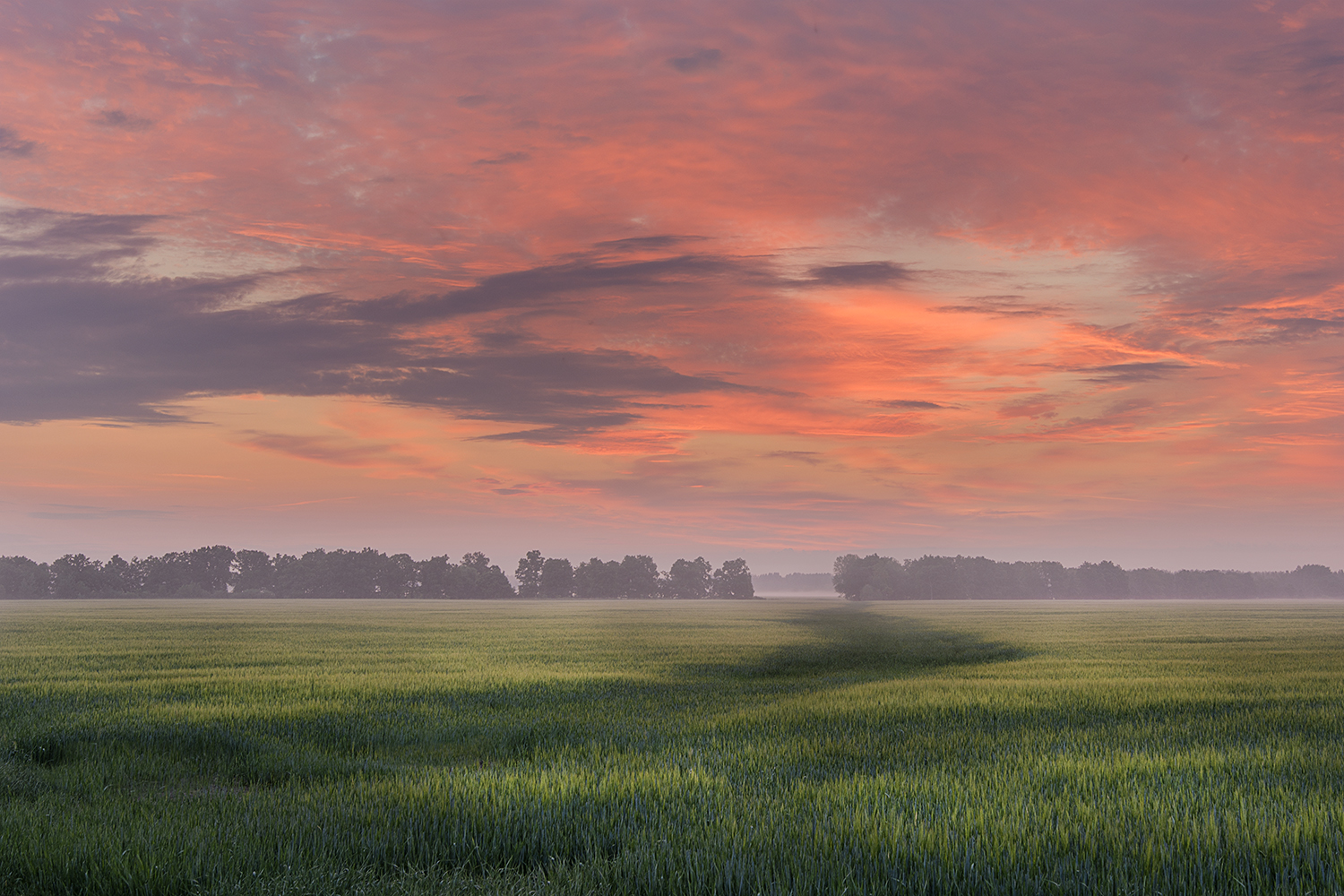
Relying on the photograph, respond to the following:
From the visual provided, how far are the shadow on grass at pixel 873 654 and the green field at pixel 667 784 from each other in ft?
22.7

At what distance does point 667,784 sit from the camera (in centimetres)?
991

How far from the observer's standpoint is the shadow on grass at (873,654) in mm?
32125

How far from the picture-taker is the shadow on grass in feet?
105

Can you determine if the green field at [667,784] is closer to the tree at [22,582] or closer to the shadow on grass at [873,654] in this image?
the shadow on grass at [873,654]

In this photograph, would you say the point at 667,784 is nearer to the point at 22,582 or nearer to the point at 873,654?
the point at 873,654

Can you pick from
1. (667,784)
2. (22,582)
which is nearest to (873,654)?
(667,784)

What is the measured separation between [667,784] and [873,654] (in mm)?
31709

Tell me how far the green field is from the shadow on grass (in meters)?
6.92

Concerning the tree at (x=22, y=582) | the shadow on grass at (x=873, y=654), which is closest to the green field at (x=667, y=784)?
the shadow on grass at (x=873, y=654)

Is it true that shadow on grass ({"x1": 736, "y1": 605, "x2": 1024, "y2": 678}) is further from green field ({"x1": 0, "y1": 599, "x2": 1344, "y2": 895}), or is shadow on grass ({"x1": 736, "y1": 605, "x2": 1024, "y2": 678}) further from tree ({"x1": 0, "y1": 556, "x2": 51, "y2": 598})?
tree ({"x1": 0, "y1": 556, "x2": 51, "y2": 598})

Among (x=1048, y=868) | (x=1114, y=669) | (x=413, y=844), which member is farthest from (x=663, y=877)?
(x=1114, y=669)

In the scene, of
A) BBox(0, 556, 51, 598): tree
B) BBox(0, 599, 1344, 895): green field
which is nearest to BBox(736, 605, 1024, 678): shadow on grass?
BBox(0, 599, 1344, 895): green field

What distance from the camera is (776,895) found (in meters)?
6.12

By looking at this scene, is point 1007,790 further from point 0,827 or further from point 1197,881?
point 0,827
